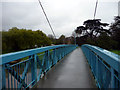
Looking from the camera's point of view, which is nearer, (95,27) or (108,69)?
(108,69)

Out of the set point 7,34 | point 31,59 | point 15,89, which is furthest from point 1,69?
point 7,34

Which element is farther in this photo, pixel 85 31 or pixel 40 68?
pixel 85 31

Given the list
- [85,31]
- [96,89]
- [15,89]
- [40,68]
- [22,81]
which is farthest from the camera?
[85,31]

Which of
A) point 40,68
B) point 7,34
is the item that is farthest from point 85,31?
point 40,68

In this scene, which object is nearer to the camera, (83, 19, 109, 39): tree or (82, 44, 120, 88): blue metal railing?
(82, 44, 120, 88): blue metal railing

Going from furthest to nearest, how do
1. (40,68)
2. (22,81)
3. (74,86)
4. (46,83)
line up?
1. (40,68)
2. (46,83)
3. (74,86)
4. (22,81)

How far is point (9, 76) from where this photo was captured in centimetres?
186

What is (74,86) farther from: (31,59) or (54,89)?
(31,59)

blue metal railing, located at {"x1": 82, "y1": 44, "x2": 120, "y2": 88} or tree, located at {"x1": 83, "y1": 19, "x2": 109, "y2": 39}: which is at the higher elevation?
tree, located at {"x1": 83, "y1": 19, "x2": 109, "y2": 39}

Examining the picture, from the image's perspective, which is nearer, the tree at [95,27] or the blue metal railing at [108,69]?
the blue metal railing at [108,69]

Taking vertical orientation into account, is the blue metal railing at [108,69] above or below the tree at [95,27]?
below

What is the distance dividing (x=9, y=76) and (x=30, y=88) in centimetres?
100

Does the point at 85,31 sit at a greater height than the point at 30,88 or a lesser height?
greater

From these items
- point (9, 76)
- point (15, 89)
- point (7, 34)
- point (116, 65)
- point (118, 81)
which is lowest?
point (15, 89)
